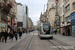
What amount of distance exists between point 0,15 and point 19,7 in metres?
57.8

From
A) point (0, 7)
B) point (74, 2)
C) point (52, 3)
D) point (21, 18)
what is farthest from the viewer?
point (21, 18)

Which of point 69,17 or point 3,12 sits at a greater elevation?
point 3,12

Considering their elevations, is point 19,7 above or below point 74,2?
above

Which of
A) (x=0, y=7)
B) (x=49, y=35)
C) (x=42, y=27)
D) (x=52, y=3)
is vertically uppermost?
(x=52, y=3)

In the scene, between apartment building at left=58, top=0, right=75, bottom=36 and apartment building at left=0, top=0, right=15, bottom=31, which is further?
apartment building at left=58, top=0, right=75, bottom=36

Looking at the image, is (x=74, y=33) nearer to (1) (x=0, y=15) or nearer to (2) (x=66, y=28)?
(2) (x=66, y=28)

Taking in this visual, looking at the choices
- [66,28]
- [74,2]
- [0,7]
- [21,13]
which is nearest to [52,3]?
[21,13]

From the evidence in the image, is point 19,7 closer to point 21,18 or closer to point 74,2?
point 21,18

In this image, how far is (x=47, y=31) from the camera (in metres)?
21.1

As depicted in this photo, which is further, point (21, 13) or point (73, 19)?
point (21, 13)

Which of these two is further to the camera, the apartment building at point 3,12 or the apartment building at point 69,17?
the apartment building at point 69,17

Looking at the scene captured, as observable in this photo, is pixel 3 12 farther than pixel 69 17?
No

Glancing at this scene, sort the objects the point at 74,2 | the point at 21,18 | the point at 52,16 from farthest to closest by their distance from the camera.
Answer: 1. the point at 21,18
2. the point at 52,16
3. the point at 74,2

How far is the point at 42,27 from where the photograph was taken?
71.1 feet
